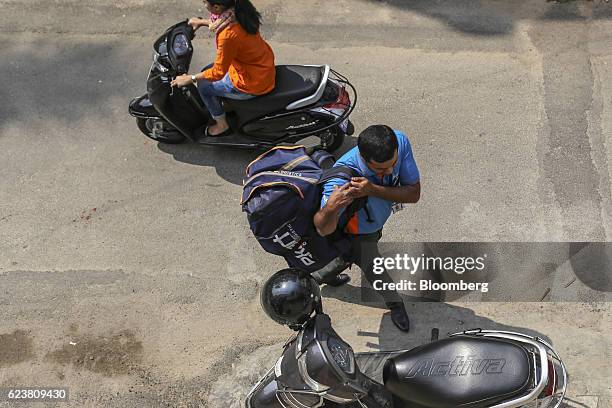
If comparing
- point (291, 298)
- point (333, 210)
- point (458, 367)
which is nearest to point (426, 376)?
point (458, 367)

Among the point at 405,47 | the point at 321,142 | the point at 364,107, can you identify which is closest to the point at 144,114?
the point at 321,142

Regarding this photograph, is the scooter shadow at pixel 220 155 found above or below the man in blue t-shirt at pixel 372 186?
below

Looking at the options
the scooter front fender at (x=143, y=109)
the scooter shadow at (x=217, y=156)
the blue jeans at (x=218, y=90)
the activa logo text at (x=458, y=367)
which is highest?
the activa logo text at (x=458, y=367)

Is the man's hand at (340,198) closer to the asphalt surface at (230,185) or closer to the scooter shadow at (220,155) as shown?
the asphalt surface at (230,185)

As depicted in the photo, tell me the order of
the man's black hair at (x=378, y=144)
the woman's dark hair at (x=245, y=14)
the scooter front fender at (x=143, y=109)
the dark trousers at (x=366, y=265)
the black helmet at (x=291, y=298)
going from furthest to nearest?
the scooter front fender at (x=143, y=109), the woman's dark hair at (x=245, y=14), the dark trousers at (x=366, y=265), the man's black hair at (x=378, y=144), the black helmet at (x=291, y=298)

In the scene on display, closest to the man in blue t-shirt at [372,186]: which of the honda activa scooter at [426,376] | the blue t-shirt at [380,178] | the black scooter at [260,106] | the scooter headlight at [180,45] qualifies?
the blue t-shirt at [380,178]

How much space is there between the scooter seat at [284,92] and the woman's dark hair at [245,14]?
23.6 inches

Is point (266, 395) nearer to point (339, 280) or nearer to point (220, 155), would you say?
point (339, 280)

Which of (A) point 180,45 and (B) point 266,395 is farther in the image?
(A) point 180,45

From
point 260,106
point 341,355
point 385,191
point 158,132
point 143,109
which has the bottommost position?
point 158,132

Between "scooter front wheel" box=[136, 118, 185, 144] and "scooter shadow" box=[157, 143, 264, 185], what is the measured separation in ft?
0.27

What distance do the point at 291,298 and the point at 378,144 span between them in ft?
3.37

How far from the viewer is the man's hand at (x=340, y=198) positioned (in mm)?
4109

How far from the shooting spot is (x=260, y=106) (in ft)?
19.5
